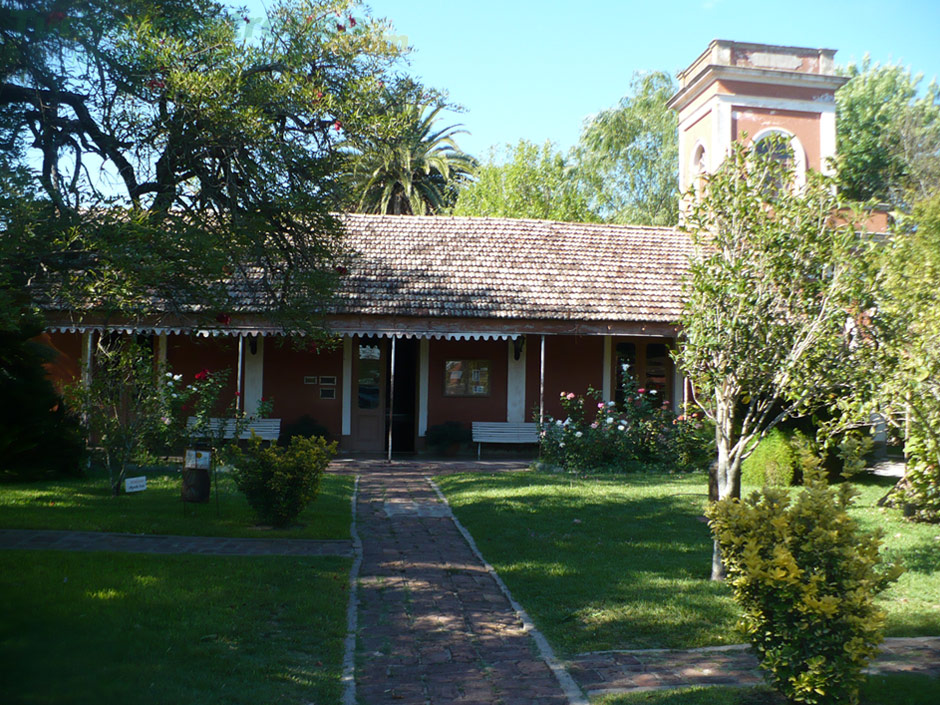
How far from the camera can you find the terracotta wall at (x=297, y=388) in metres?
16.4

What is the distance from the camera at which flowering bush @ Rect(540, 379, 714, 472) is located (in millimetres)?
13539

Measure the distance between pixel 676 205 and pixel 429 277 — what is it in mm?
19933

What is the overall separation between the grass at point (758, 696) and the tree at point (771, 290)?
7.28ft

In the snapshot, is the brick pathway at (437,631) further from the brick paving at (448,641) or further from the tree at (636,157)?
the tree at (636,157)

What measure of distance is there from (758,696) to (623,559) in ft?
10.1

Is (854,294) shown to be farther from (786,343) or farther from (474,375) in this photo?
(474,375)

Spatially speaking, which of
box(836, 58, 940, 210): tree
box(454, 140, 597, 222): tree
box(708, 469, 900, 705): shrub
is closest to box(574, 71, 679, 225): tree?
box(454, 140, 597, 222): tree

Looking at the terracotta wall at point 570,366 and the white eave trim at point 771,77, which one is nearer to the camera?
the terracotta wall at point 570,366

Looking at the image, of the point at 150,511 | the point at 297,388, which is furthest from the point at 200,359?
the point at 150,511

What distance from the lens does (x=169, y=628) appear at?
5.25m

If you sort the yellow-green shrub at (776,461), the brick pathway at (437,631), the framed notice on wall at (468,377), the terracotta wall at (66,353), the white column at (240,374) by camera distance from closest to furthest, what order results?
1. the brick pathway at (437,631)
2. the yellow-green shrub at (776,461)
3. the white column at (240,374)
4. the terracotta wall at (66,353)
5. the framed notice on wall at (468,377)

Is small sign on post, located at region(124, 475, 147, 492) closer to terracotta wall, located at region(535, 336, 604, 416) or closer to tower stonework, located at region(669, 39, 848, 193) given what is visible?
terracotta wall, located at region(535, 336, 604, 416)

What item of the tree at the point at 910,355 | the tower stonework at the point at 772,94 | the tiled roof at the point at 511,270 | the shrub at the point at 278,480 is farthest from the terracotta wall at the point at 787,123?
the shrub at the point at 278,480

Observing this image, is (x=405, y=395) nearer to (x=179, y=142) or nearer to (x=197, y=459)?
(x=197, y=459)
